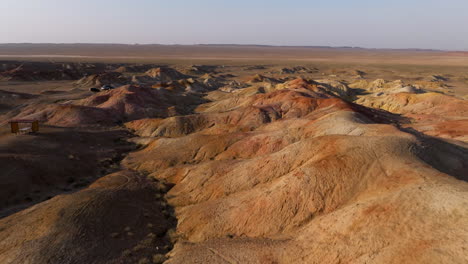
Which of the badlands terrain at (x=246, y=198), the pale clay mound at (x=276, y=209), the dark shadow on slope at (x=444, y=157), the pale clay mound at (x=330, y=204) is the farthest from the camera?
the dark shadow on slope at (x=444, y=157)

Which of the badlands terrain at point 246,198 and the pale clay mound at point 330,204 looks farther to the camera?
the badlands terrain at point 246,198

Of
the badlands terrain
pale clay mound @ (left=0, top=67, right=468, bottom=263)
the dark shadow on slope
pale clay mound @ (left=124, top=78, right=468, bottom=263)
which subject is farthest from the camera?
the dark shadow on slope

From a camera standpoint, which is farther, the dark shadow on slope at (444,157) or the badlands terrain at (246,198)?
the dark shadow on slope at (444,157)

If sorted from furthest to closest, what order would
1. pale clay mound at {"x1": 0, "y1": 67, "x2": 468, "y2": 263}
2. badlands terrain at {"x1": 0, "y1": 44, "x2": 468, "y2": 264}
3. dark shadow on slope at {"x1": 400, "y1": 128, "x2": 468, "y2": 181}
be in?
dark shadow on slope at {"x1": 400, "y1": 128, "x2": 468, "y2": 181} → badlands terrain at {"x1": 0, "y1": 44, "x2": 468, "y2": 264} → pale clay mound at {"x1": 0, "y1": 67, "x2": 468, "y2": 263}

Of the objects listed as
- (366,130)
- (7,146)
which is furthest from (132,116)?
(366,130)

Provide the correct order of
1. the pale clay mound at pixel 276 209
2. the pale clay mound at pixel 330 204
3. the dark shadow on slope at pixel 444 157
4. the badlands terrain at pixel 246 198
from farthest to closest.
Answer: the dark shadow on slope at pixel 444 157 → the badlands terrain at pixel 246 198 → the pale clay mound at pixel 276 209 → the pale clay mound at pixel 330 204

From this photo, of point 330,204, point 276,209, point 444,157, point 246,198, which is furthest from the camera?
point 444,157

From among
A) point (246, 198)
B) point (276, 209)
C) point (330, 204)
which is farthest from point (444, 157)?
point (246, 198)

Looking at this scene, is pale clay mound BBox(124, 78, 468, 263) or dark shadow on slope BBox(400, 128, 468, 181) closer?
pale clay mound BBox(124, 78, 468, 263)

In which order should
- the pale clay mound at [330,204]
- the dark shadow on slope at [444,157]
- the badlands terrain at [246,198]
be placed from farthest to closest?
the dark shadow on slope at [444,157], the badlands terrain at [246,198], the pale clay mound at [330,204]

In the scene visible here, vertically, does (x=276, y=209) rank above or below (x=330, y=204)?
below

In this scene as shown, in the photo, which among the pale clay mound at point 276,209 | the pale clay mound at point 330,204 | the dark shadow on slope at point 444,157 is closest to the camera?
the pale clay mound at point 330,204

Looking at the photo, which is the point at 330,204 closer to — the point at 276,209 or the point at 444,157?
the point at 276,209
